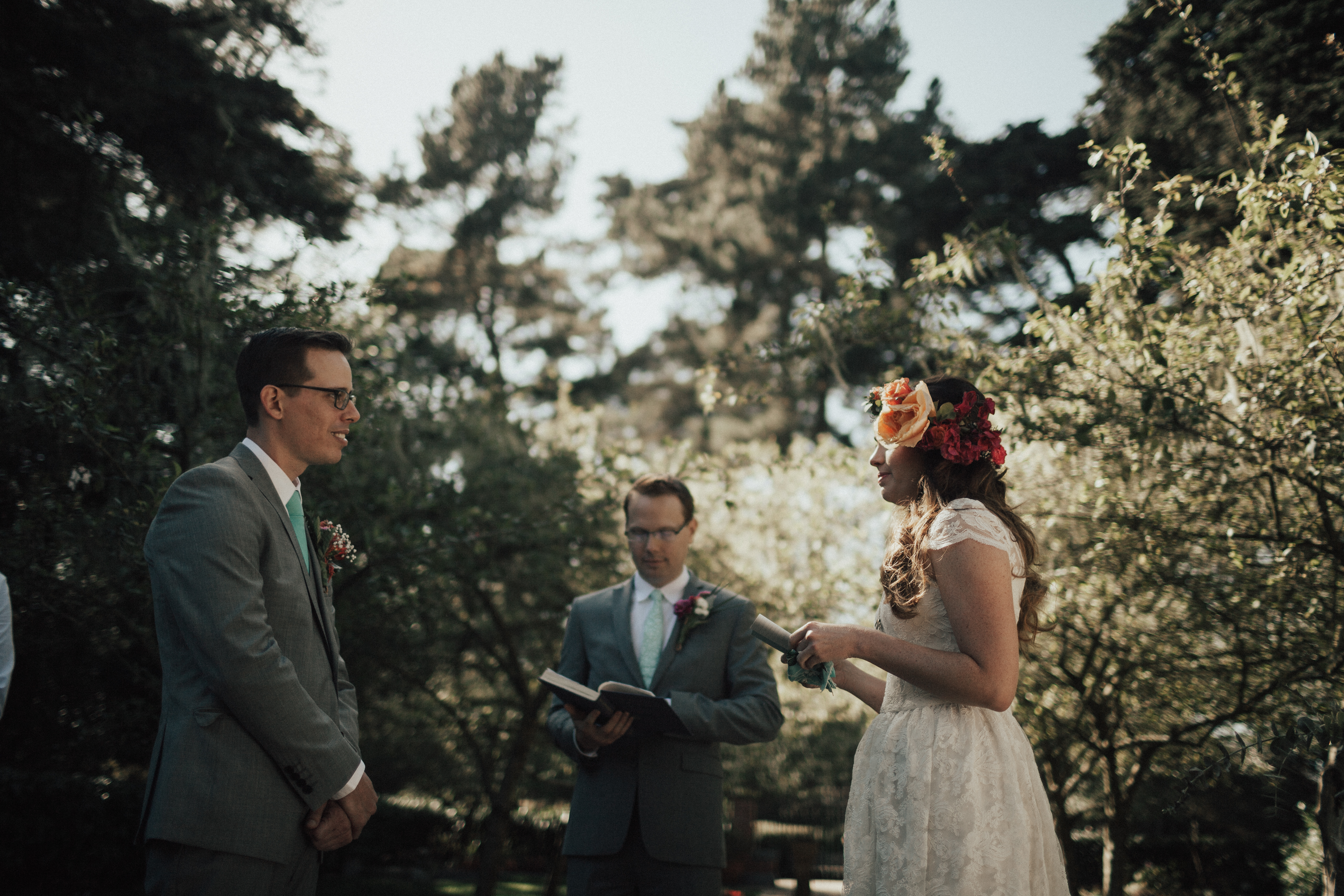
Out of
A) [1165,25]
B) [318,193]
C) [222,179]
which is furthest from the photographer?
[318,193]

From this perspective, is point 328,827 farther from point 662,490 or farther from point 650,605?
point 662,490

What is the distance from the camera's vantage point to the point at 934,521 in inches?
89.9

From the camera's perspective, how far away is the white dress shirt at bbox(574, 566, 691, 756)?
362 cm

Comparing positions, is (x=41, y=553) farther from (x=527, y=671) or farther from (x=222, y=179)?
(x=222, y=179)

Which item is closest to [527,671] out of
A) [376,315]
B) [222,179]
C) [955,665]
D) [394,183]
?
[376,315]


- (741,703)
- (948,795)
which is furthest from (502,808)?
(948,795)

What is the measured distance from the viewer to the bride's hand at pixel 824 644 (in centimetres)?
217

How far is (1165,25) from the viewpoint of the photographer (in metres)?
7.40

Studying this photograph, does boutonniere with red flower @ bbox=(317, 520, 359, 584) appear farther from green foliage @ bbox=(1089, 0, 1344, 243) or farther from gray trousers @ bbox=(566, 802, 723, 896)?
green foliage @ bbox=(1089, 0, 1344, 243)

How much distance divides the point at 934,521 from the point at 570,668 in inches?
76.4

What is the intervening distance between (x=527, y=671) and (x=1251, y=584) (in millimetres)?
5608

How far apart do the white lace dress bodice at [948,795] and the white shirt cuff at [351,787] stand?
124 centimetres

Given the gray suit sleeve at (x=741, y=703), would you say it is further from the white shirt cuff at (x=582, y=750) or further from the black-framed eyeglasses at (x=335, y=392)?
the black-framed eyeglasses at (x=335, y=392)

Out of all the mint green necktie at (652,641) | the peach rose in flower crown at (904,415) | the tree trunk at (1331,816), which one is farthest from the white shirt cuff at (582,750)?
the tree trunk at (1331,816)
